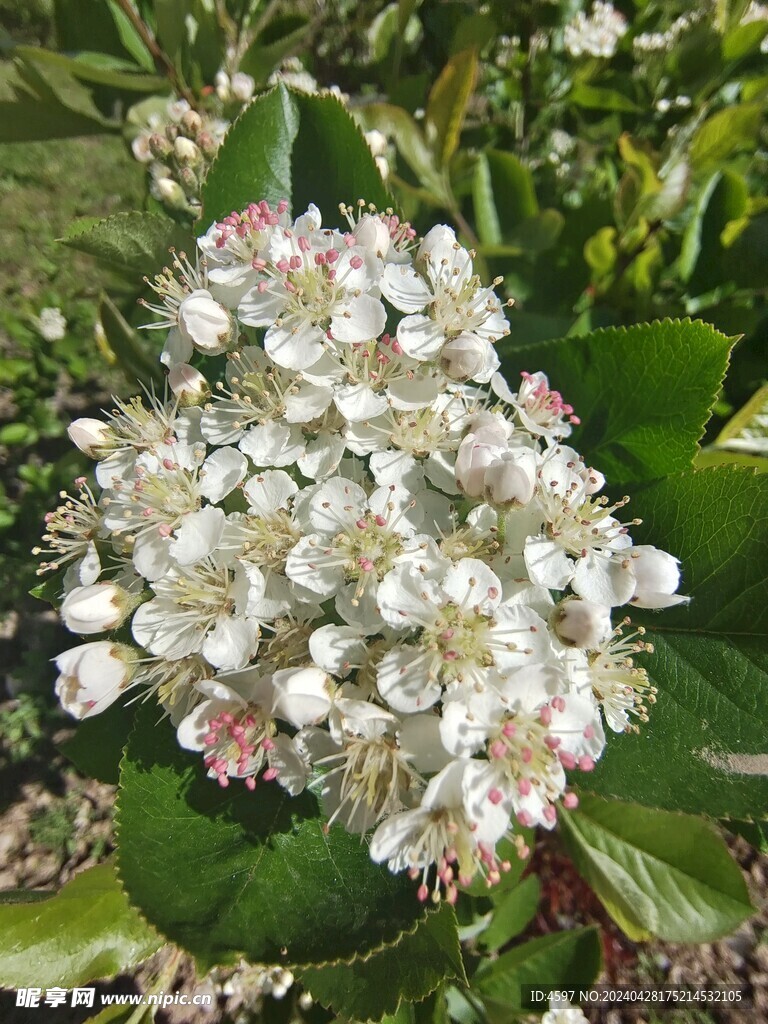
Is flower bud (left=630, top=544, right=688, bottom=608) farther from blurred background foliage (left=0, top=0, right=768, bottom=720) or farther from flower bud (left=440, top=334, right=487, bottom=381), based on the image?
blurred background foliage (left=0, top=0, right=768, bottom=720)

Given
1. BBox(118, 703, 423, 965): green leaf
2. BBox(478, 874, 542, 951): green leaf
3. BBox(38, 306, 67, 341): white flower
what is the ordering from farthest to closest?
BBox(38, 306, 67, 341): white flower, BBox(478, 874, 542, 951): green leaf, BBox(118, 703, 423, 965): green leaf

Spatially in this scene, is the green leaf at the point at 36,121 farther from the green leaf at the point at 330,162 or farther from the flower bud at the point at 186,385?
the flower bud at the point at 186,385

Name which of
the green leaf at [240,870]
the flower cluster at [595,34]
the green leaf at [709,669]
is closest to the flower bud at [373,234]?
the green leaf at [709,669]

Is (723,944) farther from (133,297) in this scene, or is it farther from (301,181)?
(133,297)

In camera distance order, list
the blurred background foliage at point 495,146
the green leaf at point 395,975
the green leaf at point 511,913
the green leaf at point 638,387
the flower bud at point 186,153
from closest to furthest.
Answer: the green leaf at point 395,975
the green leaf at point 638,387
the flower bud at point 186,153
the blurred background foliage at point 495,146
the green leaf at point 511,913

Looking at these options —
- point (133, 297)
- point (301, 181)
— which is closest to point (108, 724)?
point (301, 181)

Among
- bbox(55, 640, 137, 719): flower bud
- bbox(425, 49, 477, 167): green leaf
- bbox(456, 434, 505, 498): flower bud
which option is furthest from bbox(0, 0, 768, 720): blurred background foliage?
bbox(55, 640, 137, 719): flower bud

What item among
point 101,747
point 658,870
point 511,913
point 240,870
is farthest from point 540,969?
point 101,747
